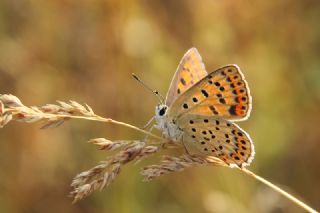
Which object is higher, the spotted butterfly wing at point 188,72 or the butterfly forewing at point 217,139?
the spotted butterfly wing at point 188,72

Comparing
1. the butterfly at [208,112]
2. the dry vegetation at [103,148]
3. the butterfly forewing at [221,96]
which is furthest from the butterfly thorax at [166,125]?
the dry vegetation at [103,148]

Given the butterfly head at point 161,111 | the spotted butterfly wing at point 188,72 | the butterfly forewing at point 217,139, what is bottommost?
the butterfly forewing at point 217,139

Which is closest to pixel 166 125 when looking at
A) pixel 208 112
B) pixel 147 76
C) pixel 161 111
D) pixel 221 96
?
pixel 161 111

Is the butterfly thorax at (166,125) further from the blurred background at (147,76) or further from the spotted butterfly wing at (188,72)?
the blurred background at (147,76)

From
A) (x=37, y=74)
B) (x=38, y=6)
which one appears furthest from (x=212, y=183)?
(x=38, y=6)

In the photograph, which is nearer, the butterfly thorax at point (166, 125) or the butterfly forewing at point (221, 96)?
the butterfly forewing at point (221, 96)

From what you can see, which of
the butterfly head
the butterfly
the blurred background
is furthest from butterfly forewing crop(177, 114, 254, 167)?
the blurred background

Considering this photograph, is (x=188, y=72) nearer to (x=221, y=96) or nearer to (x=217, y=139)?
(x=221, y=96)
